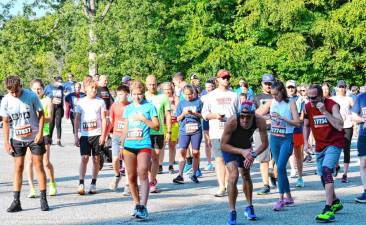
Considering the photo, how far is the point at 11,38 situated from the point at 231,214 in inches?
1362

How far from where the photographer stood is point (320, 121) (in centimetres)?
1020

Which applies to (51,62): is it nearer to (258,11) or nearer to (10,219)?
(258,11)

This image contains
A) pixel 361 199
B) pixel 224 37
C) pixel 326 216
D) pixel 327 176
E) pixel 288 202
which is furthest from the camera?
pixel 224 37

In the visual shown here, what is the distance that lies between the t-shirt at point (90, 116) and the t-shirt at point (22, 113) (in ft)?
4.94

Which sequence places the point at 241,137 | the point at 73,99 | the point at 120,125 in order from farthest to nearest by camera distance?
1. the point at 73,99
2. the point at 120,125
3. the point at 241,137

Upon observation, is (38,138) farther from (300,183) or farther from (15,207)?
(300,183)

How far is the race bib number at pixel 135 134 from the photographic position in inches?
387

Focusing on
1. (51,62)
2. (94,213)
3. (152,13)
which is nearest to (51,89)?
(94,213)

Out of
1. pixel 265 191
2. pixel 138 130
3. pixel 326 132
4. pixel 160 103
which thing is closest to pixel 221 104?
pixel 160 103

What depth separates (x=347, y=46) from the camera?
43.7 m

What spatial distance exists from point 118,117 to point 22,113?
1.99 meters

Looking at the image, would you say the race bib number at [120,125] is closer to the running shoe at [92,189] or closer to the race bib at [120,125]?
the race bib at [120,125]

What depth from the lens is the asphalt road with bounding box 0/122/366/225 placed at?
9719 mm

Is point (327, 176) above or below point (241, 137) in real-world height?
below
